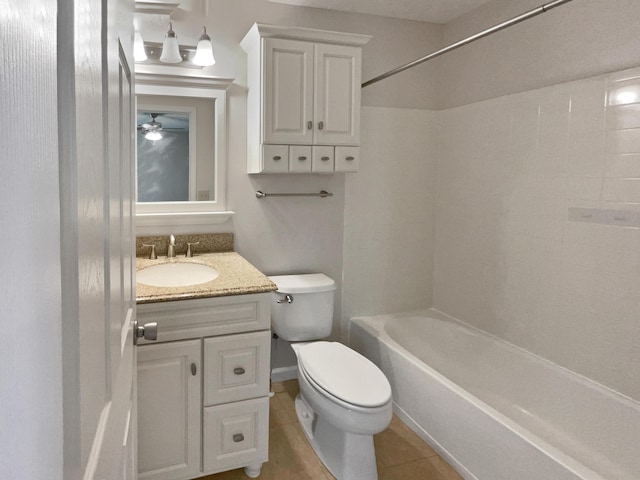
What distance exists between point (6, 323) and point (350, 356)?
82.6 inches

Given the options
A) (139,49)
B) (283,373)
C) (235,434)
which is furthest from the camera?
(283,373)

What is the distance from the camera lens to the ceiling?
2602 mm

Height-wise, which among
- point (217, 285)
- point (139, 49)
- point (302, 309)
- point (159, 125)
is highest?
point (139, 49)

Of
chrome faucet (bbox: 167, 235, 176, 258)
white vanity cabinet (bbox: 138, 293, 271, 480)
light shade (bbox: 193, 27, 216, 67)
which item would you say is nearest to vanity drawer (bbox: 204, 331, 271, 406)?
white vanity cabinet (bbox: 138, 293, 271, 480)

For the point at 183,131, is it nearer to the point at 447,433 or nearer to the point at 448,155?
the point at 448,155

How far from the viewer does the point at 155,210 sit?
7.91 ft

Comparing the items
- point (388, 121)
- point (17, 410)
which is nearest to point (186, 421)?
point (17, 410)

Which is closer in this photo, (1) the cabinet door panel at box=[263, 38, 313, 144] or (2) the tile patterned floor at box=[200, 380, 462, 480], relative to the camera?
(2) the tile patterned floor at box=[200, 380, 462, 480]

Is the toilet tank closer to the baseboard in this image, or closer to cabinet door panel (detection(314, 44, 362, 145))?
the baseboard

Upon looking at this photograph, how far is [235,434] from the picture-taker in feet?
6.40

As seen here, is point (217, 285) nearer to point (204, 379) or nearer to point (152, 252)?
point (204, 379)

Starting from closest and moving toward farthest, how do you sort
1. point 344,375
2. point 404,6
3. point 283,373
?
point 344,375 → point 404,6 → point 283,373

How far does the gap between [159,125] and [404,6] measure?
1.52 meters

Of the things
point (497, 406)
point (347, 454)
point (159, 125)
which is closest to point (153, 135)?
point (159, 125)
